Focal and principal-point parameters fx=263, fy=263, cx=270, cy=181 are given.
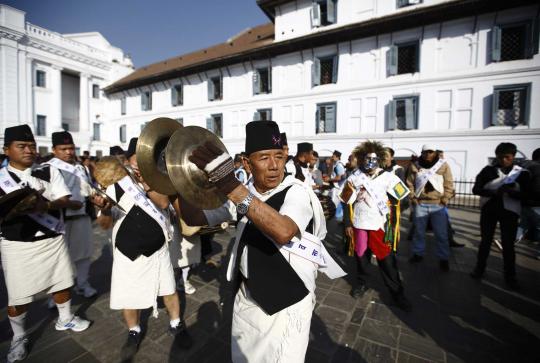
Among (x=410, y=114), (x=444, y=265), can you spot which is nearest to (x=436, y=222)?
(x=444, y=265)

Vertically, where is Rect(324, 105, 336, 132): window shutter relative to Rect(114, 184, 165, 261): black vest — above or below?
above

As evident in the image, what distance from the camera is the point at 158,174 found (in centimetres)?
189

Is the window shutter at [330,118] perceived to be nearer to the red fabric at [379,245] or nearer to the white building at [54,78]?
the red fabric at [379,245]

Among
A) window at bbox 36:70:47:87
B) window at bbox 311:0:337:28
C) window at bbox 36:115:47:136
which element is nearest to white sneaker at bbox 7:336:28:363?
window at bbox 311:0:337:28

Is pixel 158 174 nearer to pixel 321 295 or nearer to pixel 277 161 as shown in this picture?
pixel 277 161

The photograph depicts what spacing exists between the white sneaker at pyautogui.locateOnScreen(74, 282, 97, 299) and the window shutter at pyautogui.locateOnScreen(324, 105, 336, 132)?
15796 millimetres

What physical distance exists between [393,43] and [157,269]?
680 inches

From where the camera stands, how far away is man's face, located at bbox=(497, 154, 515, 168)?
4250 mm

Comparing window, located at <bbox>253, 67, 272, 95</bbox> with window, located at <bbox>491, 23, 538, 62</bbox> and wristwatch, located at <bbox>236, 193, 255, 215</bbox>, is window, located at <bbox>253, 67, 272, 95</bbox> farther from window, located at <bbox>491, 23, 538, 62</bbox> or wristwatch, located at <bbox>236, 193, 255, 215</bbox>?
wristwatch, located at <bbox>236, 193, 255, 215</bbox>

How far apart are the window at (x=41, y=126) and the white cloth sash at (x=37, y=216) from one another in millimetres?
33414

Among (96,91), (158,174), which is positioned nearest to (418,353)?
(158,174)

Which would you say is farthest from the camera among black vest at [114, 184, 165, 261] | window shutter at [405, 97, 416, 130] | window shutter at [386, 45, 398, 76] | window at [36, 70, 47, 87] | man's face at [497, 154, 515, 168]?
window at [36, 70, 47, 87]

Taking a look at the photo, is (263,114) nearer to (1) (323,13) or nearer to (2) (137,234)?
(1) (323,13)

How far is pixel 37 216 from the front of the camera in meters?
2.90
